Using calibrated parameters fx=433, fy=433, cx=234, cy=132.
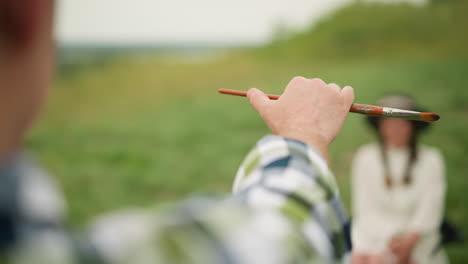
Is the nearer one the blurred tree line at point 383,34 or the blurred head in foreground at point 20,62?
the blurred head in foreground at point 20,62

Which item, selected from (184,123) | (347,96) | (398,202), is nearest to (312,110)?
(347,96)

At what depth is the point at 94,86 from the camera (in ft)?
11.1

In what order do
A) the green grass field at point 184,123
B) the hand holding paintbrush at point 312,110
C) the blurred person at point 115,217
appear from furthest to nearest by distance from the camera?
the green grass field at point 184,123 → the hand holding paintbrush at point 312,110 → the blurred person at point 115,217

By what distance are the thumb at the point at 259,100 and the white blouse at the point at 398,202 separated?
0.80 meters

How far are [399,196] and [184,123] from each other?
183cm

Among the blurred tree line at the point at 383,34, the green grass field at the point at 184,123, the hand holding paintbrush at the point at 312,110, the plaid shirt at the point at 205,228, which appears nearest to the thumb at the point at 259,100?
the hand holding paintbrush at the point at 312,110

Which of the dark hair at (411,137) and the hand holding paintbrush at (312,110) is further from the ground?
the hand holding paintbrush at (312,110)

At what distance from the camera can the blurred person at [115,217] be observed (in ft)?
0.57

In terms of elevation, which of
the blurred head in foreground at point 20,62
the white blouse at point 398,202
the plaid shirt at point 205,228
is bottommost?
the white blouse at point 398,202

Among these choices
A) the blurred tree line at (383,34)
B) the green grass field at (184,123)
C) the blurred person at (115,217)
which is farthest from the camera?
the blurred tree line at (383,34)

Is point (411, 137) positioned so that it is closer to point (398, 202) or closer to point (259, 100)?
point (398, 202)

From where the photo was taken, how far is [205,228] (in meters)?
0.22

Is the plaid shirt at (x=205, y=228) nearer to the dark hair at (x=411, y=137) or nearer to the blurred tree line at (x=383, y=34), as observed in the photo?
the dark hair at (x=411, y=137)

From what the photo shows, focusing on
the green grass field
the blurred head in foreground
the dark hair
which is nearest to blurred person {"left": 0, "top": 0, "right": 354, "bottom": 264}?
the blurred head in foreground
